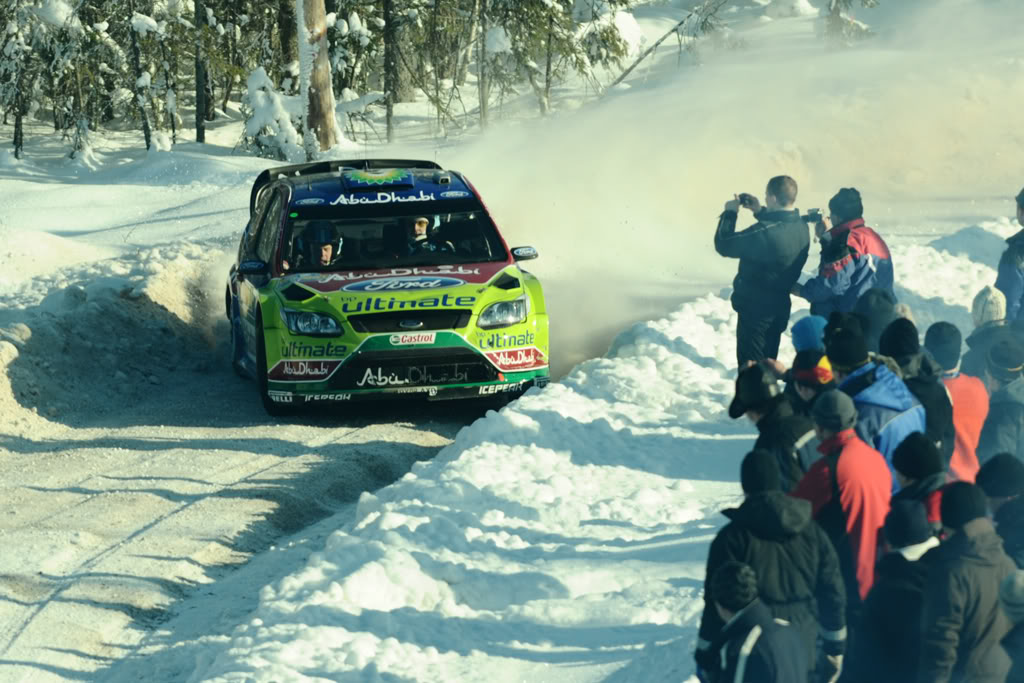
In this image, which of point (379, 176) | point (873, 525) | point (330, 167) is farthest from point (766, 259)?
point (330, 167)

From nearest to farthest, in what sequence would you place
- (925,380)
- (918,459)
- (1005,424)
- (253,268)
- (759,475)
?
(759,475) < (918,459) < (925,380) < (1005,424) < (253,268)

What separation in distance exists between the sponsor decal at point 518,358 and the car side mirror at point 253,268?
6.23ft

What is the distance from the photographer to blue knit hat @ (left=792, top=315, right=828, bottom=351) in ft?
22.3

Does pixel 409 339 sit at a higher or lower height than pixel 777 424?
lower

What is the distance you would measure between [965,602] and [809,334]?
8.90 ft

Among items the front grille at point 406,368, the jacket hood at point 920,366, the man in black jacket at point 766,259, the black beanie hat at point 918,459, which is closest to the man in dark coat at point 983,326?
the jacket hood at point 920,366

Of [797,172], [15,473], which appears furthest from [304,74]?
[15,473]

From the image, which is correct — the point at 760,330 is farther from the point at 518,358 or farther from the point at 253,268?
the point at 253,268

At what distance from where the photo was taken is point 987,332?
7785 mm

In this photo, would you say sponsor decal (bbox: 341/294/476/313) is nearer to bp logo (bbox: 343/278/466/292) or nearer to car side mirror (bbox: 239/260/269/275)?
bp logo (bbox: 343/278/466/292)

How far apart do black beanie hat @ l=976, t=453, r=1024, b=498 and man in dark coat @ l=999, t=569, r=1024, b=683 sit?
24.5 inches

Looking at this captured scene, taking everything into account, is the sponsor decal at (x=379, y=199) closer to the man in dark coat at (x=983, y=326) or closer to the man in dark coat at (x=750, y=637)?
the man in dark coat at (x=983, y=326)

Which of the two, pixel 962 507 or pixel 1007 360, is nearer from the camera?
pixel 962 507

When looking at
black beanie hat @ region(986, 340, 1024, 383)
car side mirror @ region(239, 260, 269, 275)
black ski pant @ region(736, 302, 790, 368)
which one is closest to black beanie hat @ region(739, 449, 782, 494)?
black beanie hat @ region(986, 340, 1024, 383)
